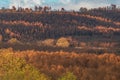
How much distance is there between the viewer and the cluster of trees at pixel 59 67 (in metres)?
104

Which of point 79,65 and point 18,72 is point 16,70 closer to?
point 18,72

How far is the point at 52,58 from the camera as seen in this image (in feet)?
579

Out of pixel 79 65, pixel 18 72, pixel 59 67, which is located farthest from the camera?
pixel 79 65

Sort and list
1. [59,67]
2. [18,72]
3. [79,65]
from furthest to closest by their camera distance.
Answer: [79,65]
[59,67]
[18,72]

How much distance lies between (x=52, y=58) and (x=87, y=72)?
42239 mm

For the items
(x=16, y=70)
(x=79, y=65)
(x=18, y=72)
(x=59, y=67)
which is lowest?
(x=79, y=65)

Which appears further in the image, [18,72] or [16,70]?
[16,70]

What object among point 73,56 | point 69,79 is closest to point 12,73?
point 69,79

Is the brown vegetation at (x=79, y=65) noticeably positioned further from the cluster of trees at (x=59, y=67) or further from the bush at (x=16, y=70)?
the bush at (x=16, y=70)

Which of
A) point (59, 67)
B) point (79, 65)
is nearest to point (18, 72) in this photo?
point (59, 67)

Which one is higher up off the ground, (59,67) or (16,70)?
(16,70)

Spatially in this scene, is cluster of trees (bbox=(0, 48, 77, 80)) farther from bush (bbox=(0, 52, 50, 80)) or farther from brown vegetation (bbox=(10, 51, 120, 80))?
brown vegetation (bbox=(10, 51, 120, 80))

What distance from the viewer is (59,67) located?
492 feet

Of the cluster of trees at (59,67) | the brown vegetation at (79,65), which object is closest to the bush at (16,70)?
the cluster of trees at (59,67)
